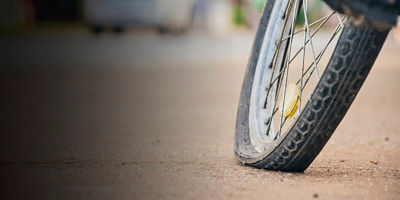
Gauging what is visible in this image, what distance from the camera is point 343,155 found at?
355cm

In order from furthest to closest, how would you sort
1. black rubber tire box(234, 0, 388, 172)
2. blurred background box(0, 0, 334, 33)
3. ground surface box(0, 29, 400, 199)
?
blurred background box(0, 0, 334, 33) → ground surface box(0, 29, 400, 199) → black rubber tire box(234, 0, 388, 172)

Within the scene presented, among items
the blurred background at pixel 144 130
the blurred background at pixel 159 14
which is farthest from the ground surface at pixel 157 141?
the blurred background at pixel 159 14

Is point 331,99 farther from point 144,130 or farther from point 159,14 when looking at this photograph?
point 159,14

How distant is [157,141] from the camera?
4055mm

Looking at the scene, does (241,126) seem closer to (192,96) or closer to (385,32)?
(385,32)

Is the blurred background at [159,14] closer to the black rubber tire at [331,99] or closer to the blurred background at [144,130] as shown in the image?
the blurred background at [144,130]

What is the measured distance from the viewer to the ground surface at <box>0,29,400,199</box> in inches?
109

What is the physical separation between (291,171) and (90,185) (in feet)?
2.52

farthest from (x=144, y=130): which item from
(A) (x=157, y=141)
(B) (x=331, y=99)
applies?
(B) (x=331, y=99)

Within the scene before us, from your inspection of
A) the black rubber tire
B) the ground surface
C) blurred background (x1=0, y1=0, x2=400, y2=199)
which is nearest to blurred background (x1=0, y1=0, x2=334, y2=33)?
blurred background (x1=0, y1=0, x2=400, y2=199)

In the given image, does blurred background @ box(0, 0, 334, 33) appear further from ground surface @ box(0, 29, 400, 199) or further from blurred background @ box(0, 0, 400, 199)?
ground surface @ box(0, 29, 400, 199)

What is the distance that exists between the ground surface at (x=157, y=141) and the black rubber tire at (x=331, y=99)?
9cm

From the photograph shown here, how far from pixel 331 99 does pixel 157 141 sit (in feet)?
5.10

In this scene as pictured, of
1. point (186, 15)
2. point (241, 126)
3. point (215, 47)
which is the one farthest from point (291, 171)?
point (186, 15)
